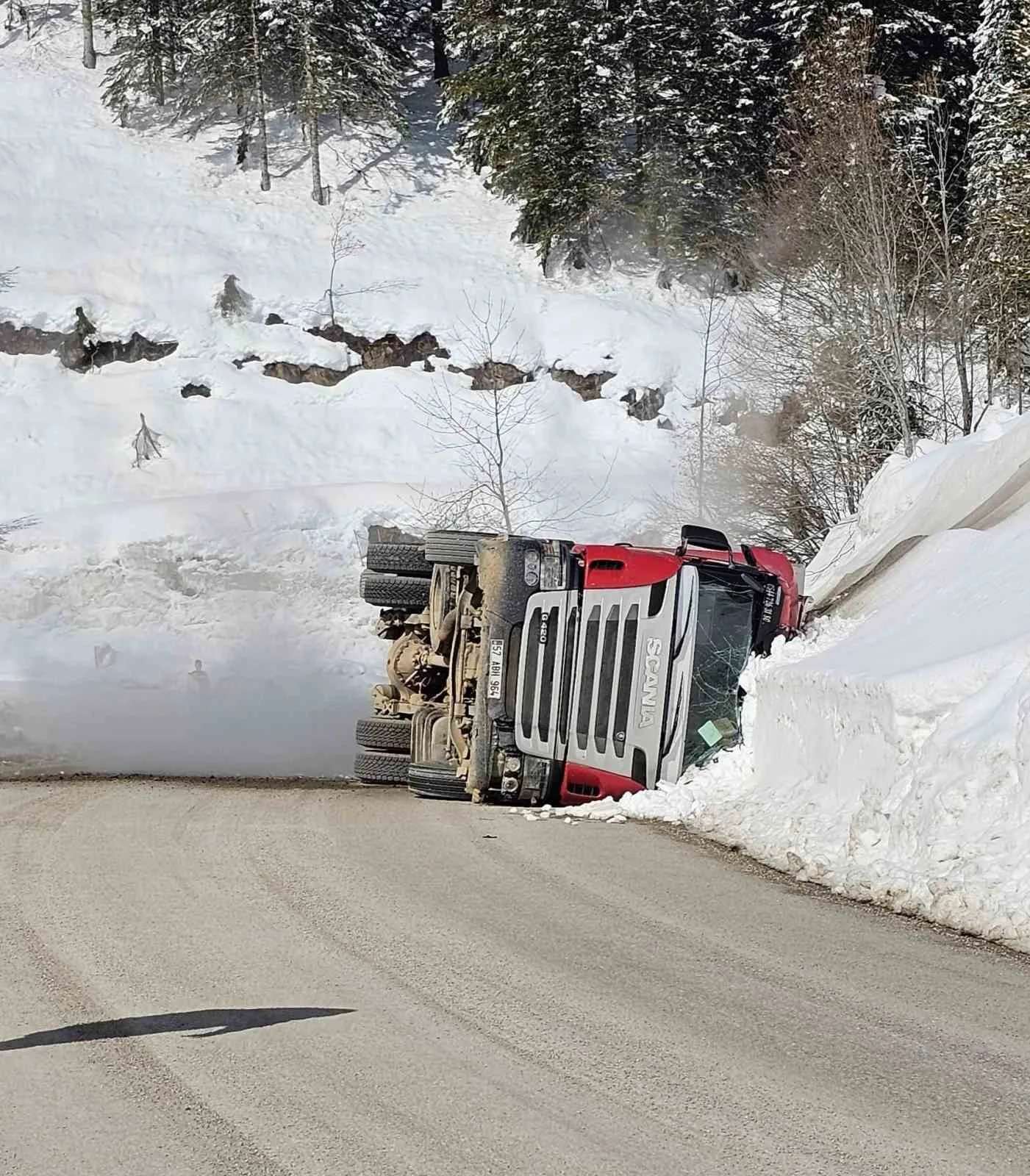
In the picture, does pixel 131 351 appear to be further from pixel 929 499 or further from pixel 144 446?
pixel 929 499

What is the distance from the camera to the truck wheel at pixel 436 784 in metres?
11.8

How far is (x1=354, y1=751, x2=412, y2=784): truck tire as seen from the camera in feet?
41.9

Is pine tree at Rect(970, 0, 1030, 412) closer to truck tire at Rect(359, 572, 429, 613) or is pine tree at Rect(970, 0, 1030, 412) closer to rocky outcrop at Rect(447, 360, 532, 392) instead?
rocky outcrop at Rect(447, 360, 532, 392)

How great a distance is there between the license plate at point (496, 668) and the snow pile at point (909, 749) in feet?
4.61

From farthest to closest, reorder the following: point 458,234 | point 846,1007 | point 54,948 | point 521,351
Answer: point 458,234 → point 521,351 → point 54,948 → point 846,1007

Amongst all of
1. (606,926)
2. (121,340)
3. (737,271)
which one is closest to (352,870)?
(606,926)

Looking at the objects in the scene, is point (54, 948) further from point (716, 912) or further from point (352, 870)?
point (716, 912)

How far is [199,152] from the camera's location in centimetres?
5125

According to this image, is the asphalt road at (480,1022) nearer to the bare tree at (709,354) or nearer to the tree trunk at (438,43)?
the bare tree at (709,354)

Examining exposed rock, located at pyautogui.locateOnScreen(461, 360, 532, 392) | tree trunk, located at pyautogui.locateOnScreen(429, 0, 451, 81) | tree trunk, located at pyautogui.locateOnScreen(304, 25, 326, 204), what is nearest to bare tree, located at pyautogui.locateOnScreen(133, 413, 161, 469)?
exposed rock, located at pyautogui.locateOnScreen(461, 360, 532, 392)

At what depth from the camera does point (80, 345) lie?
4006 centimetres

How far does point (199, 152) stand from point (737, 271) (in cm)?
2390

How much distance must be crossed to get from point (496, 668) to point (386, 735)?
6.02 ft

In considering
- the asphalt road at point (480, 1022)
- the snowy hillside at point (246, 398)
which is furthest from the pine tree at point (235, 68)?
the asphalt road at point (480, 1022)
